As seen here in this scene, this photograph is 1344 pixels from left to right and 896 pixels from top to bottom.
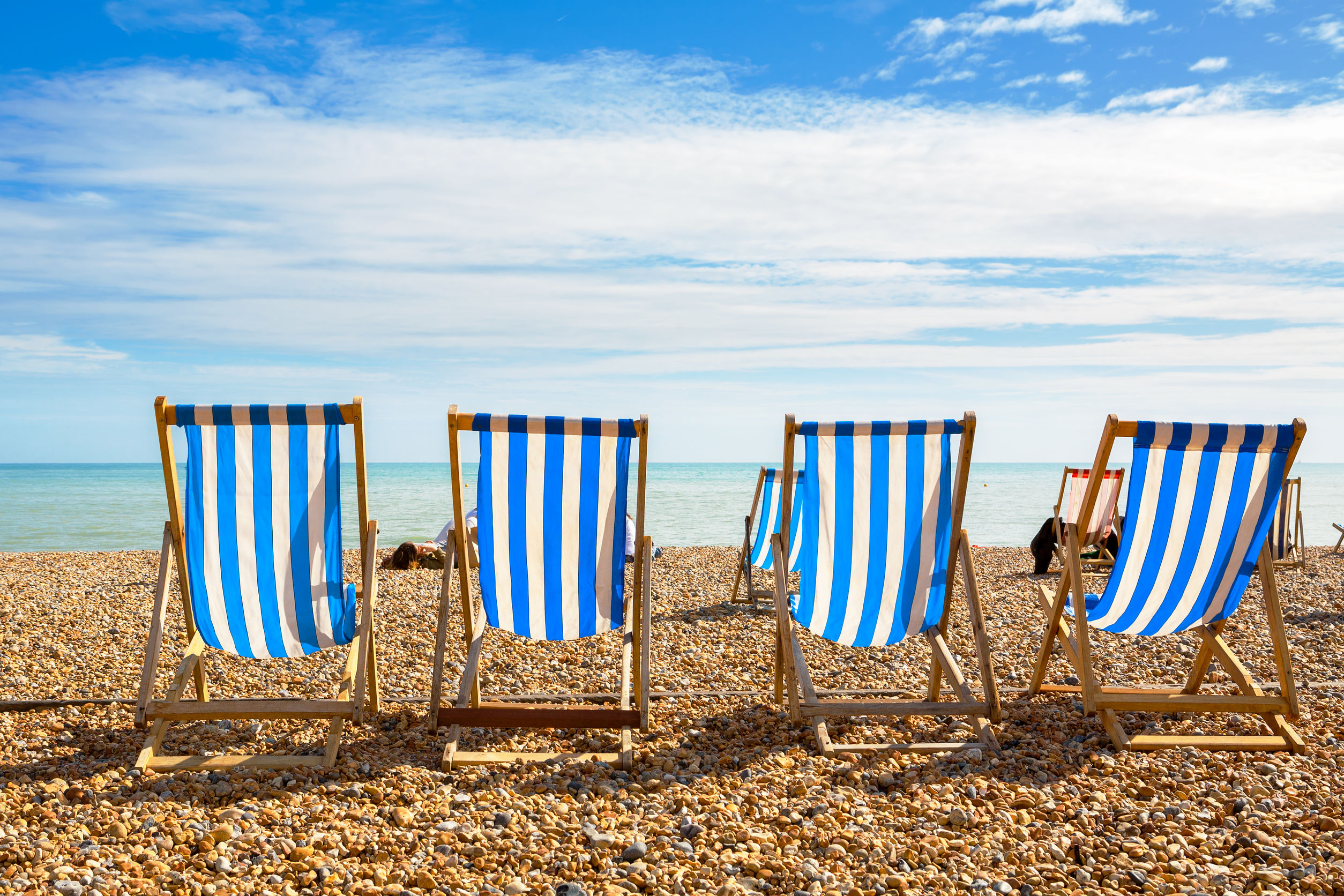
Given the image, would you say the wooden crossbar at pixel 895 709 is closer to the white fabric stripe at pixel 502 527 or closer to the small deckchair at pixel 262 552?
the white fabric stripe at pixel 502 527

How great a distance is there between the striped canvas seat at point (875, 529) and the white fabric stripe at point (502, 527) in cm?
118

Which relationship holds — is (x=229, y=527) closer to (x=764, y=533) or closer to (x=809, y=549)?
(x=809, y=549)

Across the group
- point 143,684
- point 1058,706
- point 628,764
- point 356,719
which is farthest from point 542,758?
point 1058,706

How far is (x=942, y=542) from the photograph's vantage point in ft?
12.1

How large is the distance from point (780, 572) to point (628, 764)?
0.97 metres

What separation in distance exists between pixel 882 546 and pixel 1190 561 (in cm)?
120

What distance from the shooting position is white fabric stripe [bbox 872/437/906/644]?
11.9 feet

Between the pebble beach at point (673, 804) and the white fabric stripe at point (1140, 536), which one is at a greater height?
the white fabric stripe at point (1140, 536)

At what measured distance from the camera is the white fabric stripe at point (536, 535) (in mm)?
3502

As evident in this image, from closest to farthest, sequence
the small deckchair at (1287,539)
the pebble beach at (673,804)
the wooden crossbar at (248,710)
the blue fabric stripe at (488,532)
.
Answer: the pebble beach at (673,804) < the wooden crossbar at (248,710) < the blue fabric stripe at (488,532) < the small deckchair at (1287,539)

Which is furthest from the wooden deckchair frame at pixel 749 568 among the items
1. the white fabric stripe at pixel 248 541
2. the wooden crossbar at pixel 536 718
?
the white fabric stripe at pixel 248 541

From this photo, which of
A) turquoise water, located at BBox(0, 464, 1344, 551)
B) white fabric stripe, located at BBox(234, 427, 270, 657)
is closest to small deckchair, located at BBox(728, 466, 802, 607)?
white fabric stripe, located at BBox(234, 427, 270, 657)

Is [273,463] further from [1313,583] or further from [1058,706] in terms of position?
[1313,583]

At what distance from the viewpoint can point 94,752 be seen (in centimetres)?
335
